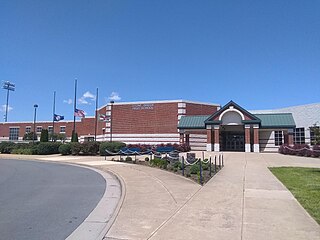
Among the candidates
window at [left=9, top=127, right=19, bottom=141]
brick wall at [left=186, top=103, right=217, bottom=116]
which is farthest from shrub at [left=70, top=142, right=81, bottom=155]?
window at [left=9, top=127, right=19, bottom=141]

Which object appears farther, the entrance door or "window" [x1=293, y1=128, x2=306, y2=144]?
the entrance door

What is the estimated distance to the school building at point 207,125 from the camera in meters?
39.3

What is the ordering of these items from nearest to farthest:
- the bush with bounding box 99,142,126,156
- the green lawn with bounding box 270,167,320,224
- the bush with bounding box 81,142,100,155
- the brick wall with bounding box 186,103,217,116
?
1. the green lawn with bounding box 270,167,320,224
2. the bush with bounding box 99,142,126,156
3. the bush with bounding box 81,142,100,155
4. the brick wall with bounding box 186,103,217,116

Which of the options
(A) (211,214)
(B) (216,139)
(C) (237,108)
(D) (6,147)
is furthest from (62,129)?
(A) (211,214)

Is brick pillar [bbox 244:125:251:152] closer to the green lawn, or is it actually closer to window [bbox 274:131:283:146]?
window [bbox 274:131:283:146]

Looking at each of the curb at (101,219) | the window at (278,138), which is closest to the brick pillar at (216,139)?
the window at (278,138)

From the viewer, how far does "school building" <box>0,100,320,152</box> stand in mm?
39281

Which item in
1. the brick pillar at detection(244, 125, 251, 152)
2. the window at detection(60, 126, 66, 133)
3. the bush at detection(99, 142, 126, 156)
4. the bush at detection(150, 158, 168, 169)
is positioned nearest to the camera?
the bush at detection(150, 158, 168, 169)

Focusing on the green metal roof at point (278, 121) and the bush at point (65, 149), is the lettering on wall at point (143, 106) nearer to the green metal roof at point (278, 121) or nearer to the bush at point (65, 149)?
the bush at point (65, 149)

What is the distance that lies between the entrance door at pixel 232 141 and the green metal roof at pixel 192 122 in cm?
459

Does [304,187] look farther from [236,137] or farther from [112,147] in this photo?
[236,137]

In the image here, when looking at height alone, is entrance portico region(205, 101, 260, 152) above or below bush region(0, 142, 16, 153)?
above

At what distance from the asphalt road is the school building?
28.9 metres

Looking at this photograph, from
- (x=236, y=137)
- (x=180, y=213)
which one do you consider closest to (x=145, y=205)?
(x=180, y=213)
